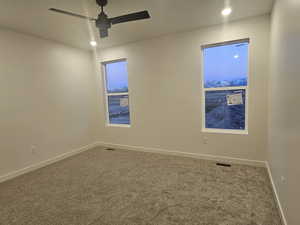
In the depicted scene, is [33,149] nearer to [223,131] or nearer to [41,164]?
[41,164]

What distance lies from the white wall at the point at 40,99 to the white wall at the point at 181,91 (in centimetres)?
73

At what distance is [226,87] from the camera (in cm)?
310

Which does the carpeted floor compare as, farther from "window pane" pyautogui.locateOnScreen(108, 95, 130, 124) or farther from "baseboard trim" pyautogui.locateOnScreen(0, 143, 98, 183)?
"window pane" pyautogui.locateOnScreen(108, 95, 130, 124)

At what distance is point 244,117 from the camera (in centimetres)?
304

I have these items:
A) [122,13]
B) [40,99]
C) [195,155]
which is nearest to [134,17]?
[122,13]

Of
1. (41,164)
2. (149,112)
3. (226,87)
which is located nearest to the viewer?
(226,87)

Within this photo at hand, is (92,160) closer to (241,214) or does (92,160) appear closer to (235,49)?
(241,214)

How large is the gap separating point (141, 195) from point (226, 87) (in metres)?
2.36

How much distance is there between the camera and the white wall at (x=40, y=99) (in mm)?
2875

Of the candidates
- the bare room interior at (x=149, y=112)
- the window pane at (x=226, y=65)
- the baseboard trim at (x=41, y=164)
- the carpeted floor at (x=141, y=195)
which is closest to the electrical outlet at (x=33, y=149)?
the bare room interior at (x=149, y=112)

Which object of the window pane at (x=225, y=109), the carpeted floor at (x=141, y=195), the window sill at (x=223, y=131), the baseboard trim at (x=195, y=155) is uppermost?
the window pane at (x=225, y=109)

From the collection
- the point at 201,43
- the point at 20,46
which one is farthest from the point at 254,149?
the point at 20,46

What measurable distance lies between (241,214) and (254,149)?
1.46 metres

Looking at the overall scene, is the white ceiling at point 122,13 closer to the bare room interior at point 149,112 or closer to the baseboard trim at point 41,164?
the bare room interior at point 149,112
